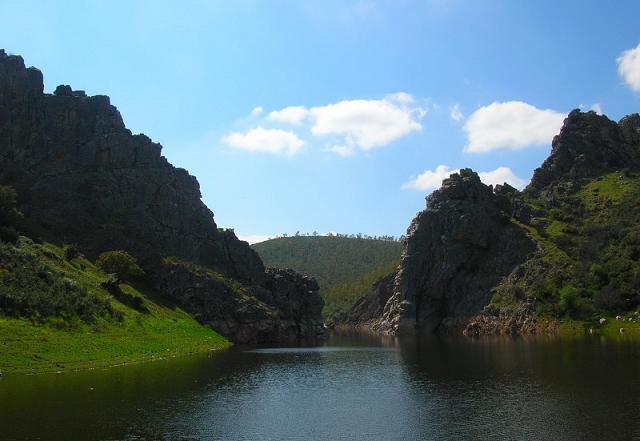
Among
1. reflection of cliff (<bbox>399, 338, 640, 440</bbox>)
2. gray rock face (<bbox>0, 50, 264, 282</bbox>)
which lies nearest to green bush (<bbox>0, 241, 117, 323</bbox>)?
gray rock face (<bbox>0, 50, 264, 282</bbox>)

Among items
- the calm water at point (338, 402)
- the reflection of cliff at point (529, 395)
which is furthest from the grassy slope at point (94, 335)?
the reflection of cliff at point (529, 395)

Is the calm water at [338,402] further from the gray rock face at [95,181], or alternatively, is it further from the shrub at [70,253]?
the gray rock face at [95,181]

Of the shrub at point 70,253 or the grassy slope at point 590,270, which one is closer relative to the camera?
the shrub at point 70,253

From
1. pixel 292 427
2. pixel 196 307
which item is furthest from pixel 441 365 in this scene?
pixel 196 307

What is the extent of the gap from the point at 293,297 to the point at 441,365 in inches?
4291

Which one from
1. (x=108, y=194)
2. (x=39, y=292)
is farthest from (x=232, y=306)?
(x=39, y=292)

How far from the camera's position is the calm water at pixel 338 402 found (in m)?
38.8

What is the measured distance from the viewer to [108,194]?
15575 cm

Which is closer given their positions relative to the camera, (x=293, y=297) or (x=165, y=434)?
(x=165, y=434)

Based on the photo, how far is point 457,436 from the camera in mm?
37219

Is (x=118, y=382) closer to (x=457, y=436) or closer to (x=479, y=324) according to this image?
(x=457, y=436)

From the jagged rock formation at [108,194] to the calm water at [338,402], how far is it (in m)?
76.0

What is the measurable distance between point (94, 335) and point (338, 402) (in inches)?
1970

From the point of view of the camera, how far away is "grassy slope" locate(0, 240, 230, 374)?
68.4 metres
